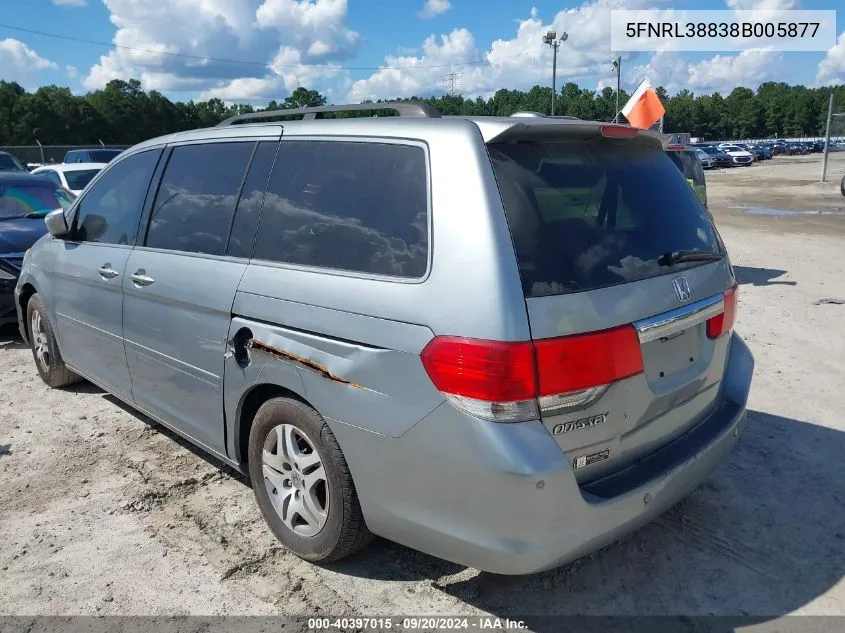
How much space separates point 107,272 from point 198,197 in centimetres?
97

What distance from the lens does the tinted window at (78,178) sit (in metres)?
13.9

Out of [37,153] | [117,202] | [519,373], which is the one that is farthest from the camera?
[37,153]

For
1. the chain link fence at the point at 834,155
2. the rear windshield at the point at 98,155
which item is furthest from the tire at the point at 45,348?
the chain link fence at the point at 834,155

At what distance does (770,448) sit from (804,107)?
130547 millimetres

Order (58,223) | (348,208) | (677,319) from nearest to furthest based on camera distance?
(677,319) < (348,208) < (58,223)

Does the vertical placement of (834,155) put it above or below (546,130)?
below

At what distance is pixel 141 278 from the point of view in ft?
12.8

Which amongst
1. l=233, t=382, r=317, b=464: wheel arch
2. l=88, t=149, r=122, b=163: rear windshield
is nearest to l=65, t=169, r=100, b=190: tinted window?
l=88, t=149, r=122, b=163: rear windshield

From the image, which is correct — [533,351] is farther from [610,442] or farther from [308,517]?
[308,517]

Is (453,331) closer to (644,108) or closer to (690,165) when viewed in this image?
(690,165)

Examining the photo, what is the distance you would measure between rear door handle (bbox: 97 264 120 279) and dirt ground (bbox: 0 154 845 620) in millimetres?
1103

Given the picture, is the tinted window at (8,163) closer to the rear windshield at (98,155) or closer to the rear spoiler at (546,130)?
the rear windshield at (98,155)

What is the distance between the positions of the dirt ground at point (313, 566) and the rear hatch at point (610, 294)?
1.67 feet

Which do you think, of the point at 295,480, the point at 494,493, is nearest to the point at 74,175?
the point at 295,480
